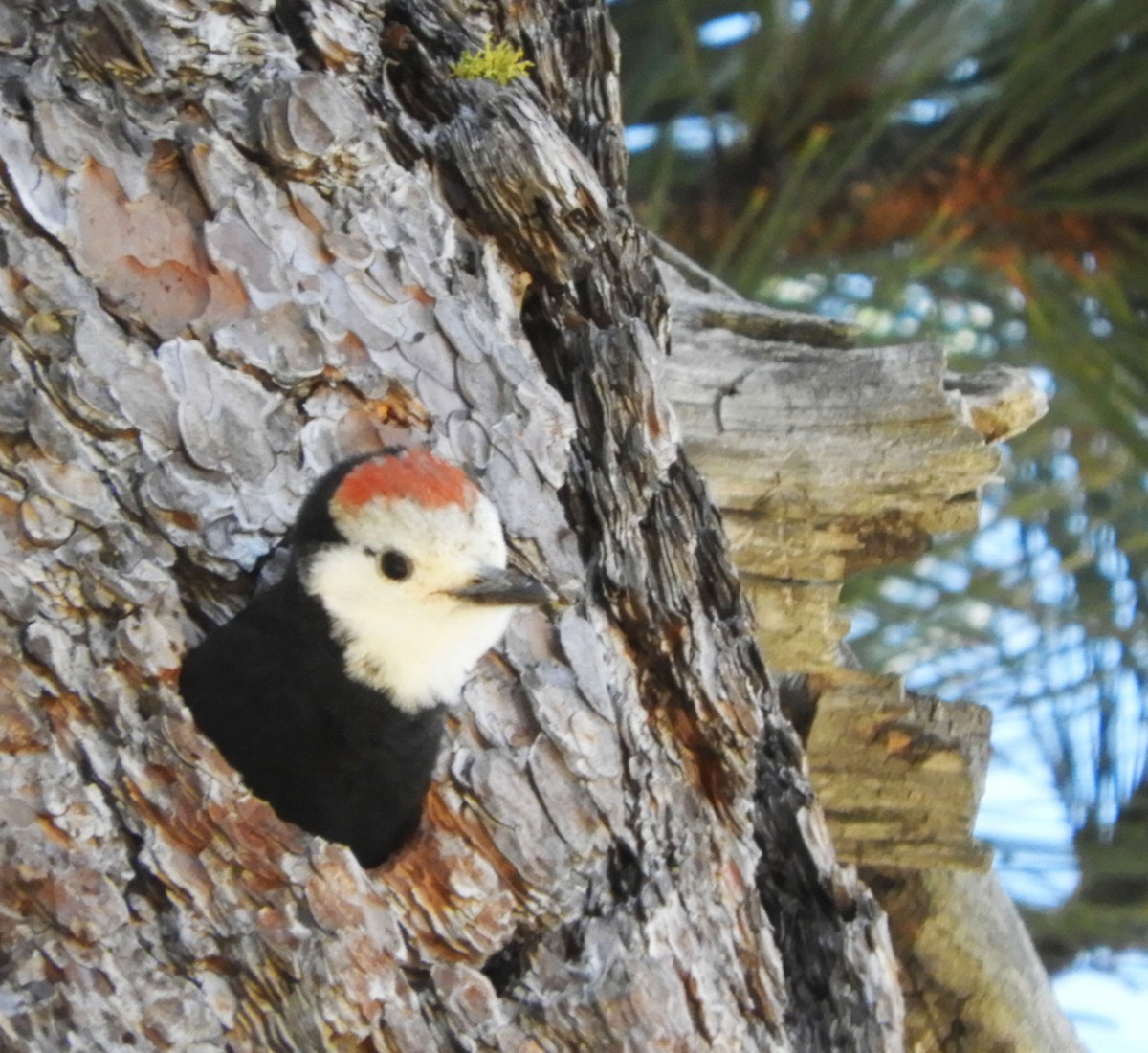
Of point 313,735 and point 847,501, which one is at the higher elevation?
point 847,501

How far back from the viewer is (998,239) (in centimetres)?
259

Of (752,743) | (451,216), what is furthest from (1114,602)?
(451,216)

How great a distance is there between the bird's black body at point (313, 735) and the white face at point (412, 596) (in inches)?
0.7

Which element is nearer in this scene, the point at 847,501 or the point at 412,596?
the point at 412,596

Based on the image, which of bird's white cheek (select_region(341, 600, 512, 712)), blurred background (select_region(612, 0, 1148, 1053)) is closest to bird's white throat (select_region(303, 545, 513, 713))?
bird's white cheek (select_region(341, 600, 512, 712))

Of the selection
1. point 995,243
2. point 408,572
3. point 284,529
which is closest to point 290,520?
point 284,529

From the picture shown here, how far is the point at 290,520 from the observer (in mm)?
1217

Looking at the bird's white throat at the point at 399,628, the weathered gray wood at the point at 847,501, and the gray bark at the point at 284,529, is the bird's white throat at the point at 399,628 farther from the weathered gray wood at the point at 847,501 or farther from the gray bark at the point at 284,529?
the weathered gray wood at the point at 847,501

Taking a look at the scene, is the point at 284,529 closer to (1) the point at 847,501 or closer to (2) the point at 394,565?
(2) the point at 394,565

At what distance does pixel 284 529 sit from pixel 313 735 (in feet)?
0.60

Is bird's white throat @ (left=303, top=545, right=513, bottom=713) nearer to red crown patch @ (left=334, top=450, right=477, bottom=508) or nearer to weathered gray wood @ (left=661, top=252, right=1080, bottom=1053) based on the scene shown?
red crown patch @ (left=334, top=450, right=477, bottom=508)

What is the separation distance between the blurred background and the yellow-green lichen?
1094mm

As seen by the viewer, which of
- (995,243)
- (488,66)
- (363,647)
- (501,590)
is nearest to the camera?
(501,590)

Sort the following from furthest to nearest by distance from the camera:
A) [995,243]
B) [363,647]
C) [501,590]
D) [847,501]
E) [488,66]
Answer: [995,243] → [847,501] → [488,66] → [363,647] → [501,590]
